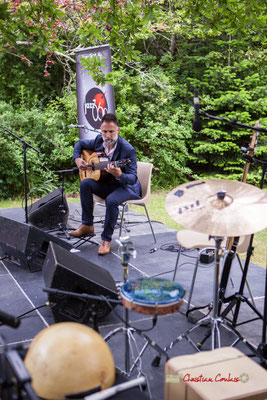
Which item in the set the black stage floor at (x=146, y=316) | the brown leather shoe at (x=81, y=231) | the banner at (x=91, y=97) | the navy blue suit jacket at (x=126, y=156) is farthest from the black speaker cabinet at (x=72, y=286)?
the banner at (x=91, y=97)

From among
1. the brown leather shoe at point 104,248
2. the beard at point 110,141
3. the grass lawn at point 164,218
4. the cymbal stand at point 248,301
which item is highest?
the beard at point 110,141

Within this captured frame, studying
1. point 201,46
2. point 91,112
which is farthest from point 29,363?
point 201,46

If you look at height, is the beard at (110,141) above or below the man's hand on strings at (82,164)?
above

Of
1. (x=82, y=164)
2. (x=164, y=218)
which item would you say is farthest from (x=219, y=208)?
(x=164, y=218)

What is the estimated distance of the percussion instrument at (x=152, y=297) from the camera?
189 cm

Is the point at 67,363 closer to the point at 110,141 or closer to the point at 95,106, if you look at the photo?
the point at 110,141

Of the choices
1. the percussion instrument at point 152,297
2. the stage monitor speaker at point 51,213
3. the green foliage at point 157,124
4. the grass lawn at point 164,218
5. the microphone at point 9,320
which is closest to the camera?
the microphone at point 9,320

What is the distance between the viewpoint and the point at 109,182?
470 centimetres

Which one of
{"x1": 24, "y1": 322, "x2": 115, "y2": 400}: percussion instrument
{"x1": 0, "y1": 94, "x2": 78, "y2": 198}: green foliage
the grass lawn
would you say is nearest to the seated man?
the grass lawn

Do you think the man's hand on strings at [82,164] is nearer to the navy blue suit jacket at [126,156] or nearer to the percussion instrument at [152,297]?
the navy blue suit jacket at [126,156]

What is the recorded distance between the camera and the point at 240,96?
9133 millimetres

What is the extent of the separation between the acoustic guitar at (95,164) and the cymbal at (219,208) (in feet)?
6.43

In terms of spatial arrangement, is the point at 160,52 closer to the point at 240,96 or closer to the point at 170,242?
the point at 240,96

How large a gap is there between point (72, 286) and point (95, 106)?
3611mm
